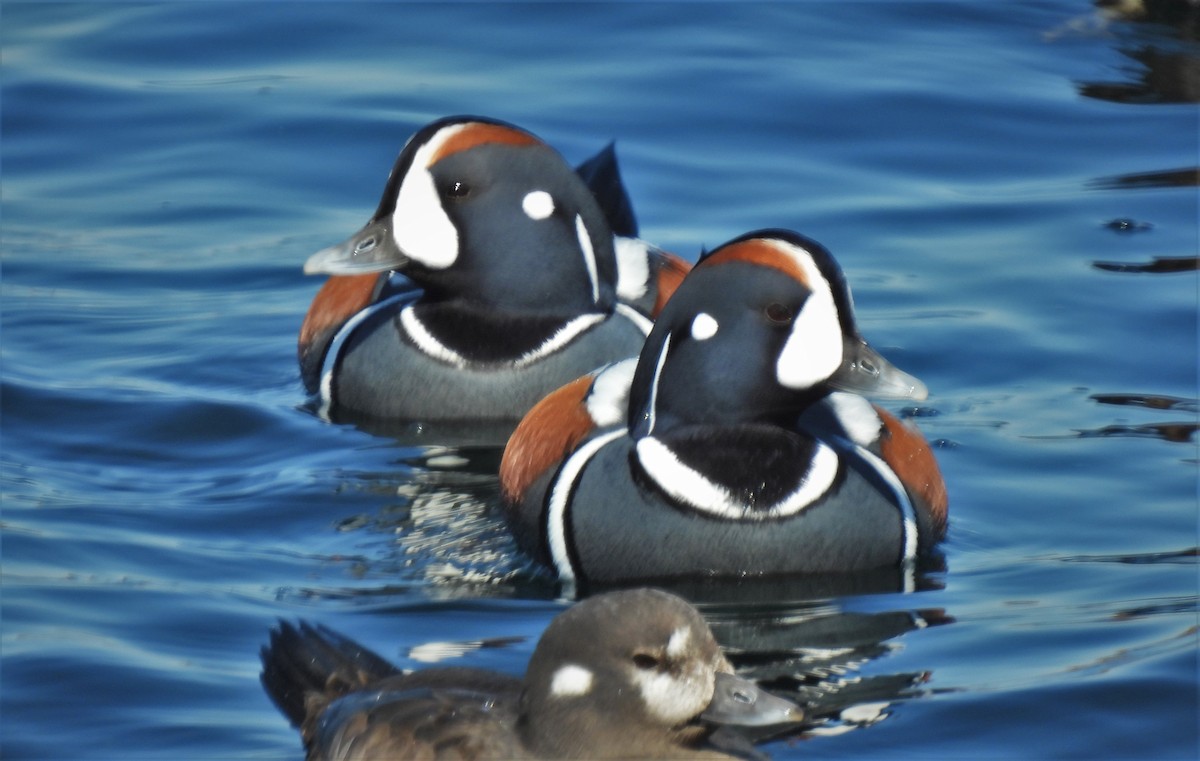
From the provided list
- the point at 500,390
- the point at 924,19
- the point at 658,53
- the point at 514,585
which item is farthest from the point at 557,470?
the point at 924,19

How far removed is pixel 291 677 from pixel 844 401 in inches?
102

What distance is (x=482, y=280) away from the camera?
8.91m

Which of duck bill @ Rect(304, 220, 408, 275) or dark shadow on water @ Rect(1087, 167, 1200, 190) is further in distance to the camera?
dark shadow on water @ Rect(1087, 167, 1200, 190)

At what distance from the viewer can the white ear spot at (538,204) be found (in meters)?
8.76

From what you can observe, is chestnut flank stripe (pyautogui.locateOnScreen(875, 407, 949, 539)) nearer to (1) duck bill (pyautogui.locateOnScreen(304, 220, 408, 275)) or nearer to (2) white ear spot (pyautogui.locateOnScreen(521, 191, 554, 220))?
(2) white ear spot (pyautogui.locateOnScreen(521, 191, 554, 220))

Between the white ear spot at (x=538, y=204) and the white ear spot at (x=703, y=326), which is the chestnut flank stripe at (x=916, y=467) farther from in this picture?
the white ear spot at (x=538, y=204)

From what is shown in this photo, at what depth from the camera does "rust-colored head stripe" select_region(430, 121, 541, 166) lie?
8664 millimetres

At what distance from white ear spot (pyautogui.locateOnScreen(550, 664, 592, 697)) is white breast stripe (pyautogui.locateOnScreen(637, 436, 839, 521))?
194cm

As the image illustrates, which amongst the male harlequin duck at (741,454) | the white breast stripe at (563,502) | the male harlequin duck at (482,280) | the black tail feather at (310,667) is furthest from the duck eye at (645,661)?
the male harlequin duck at (482,280)

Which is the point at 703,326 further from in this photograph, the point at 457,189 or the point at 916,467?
the point at 457,189

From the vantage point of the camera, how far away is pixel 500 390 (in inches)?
347

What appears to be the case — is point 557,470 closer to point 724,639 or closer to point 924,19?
point 724,639

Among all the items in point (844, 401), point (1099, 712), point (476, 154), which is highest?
point (476, 154)

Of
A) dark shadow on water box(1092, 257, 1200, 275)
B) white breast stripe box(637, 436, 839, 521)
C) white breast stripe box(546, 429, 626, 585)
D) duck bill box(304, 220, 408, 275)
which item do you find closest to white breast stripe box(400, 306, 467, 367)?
duck bill box(304, 220, 408, 275)
